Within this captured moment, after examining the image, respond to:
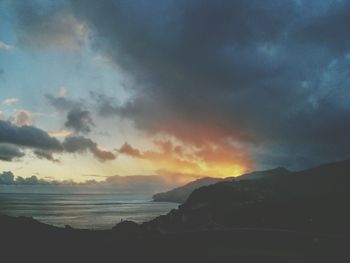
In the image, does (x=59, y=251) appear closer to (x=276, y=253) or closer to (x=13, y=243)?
(x=13, y=243)

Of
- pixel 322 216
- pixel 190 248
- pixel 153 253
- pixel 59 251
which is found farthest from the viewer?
pixel 322 216

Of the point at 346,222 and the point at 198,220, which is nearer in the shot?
the point at 346,222

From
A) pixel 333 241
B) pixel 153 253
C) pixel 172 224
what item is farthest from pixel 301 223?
pixel 153 253

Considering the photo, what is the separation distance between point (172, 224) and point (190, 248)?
2732 inches

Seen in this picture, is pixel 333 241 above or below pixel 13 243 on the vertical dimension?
below

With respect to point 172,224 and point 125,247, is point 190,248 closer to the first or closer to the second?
point 125,247

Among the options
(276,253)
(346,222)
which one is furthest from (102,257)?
(346,222)

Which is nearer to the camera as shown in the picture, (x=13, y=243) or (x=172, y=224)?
(x=13, y=243)

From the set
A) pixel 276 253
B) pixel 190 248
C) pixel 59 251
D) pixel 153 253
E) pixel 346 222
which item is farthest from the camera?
pixel 346 222

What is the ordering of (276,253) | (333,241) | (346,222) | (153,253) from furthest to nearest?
1. (346,222)
2. (333,241)
3. (276,253)
4. (153,253)

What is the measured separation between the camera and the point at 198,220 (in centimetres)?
16500

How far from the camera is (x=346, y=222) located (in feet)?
498

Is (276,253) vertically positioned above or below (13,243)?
below

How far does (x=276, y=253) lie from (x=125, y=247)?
121ft
